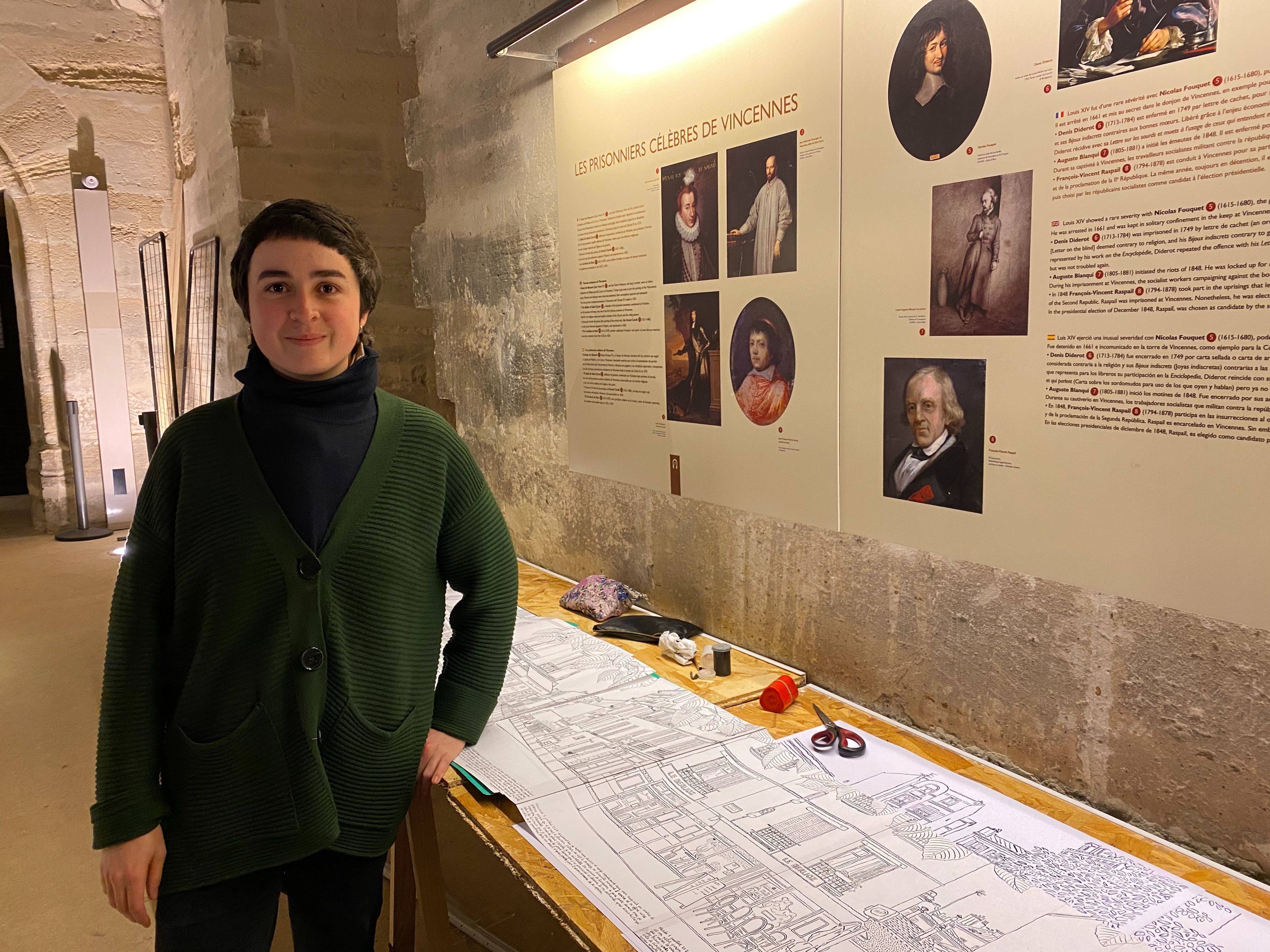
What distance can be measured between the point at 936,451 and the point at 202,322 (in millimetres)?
4261

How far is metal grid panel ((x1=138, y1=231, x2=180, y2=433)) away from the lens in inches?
238

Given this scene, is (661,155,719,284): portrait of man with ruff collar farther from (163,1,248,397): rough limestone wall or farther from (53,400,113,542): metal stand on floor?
(53,400,113,542): metal stand on floor

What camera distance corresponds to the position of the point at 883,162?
176cm

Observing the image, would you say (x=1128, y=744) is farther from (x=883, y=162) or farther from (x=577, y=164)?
(x=577, y=164)

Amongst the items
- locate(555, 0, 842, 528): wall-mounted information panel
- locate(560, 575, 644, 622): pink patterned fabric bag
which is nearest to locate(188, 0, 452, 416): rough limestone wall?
locate(555, 0, 842, 528): wall-mounted information panel

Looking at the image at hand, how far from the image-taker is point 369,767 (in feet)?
4.99

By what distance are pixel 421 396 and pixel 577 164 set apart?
1.84 meters

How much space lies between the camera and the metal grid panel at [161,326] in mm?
6047

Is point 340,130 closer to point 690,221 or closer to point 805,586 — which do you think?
point 690,221

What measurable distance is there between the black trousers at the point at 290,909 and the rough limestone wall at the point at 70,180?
25.9 ft

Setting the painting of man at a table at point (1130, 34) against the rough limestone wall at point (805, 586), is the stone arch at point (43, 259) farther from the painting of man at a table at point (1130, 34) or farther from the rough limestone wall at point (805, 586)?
the painting of man at a table at point (1130, 34)

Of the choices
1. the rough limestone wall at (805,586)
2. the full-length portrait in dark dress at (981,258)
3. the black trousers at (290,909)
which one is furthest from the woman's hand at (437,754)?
the full-length portrait in dark dress at (981,258)

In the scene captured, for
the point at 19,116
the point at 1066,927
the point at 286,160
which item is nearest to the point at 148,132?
the point at 19,116

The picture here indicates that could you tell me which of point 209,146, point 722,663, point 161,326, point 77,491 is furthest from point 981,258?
point 77,491
